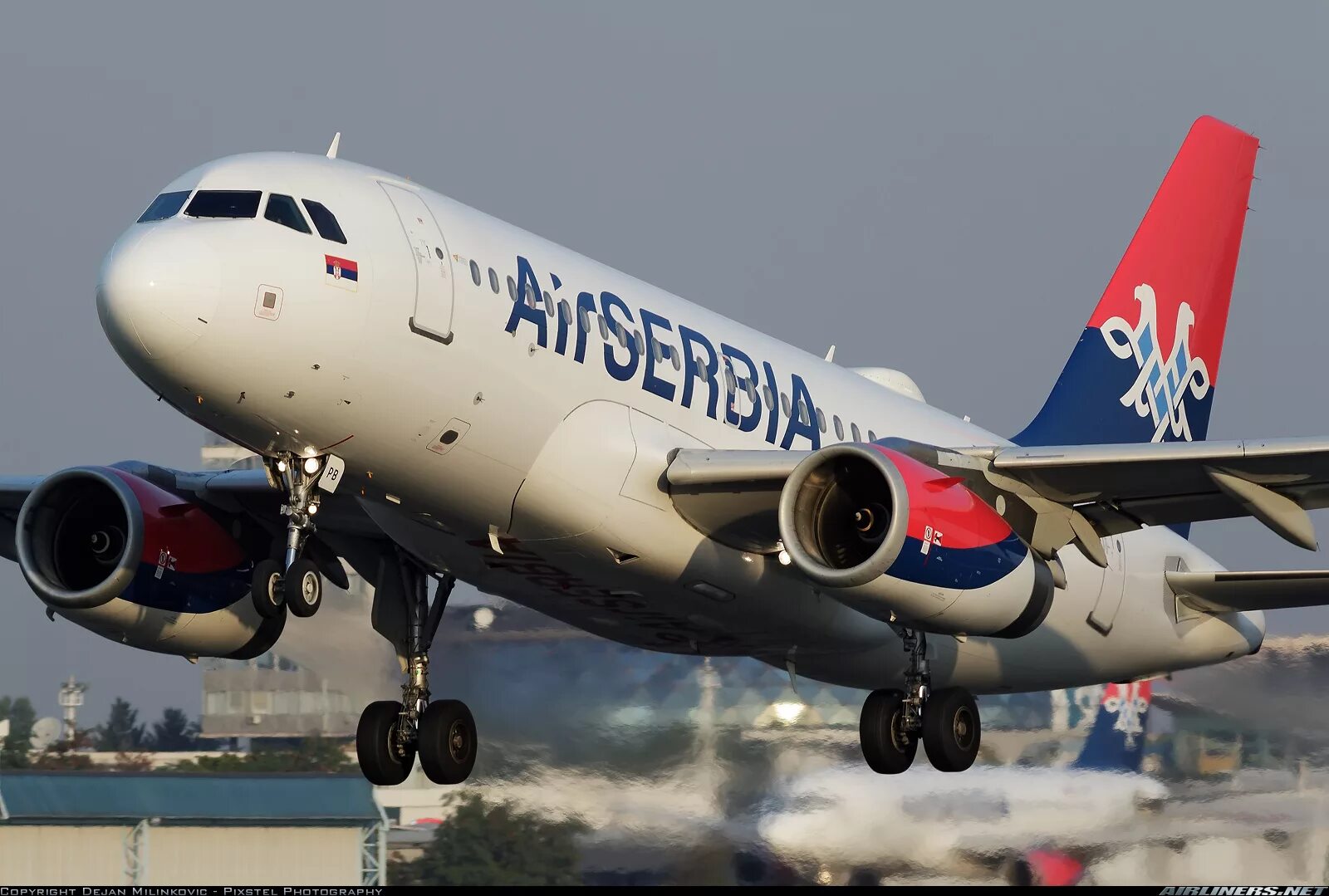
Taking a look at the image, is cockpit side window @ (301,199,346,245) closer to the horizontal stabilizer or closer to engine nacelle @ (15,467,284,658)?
engine nacelle @ (15,467,284,658)

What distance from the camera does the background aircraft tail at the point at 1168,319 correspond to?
27062 millimetres

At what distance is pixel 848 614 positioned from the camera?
73.4 feet

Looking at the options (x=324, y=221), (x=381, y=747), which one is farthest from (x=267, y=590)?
(x=381, y=747)

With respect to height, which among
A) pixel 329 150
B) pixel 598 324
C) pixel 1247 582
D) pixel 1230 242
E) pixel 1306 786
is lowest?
pixel 1306 786

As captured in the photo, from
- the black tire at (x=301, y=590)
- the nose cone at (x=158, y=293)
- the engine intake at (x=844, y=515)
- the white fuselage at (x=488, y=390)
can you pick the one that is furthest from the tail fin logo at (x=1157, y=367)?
the nose cone at (x=158, y=293)

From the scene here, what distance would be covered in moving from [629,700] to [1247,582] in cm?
811

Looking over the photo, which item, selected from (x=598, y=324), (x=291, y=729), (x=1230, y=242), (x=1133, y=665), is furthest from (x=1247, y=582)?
(x=291, y=729)

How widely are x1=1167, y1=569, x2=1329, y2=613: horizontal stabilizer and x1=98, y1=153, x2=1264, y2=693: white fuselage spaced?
2504mm

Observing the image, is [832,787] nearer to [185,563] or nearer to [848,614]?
[848,614]

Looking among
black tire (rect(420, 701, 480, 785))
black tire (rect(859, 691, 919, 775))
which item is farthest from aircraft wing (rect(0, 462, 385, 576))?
black tire (rect(859, 691, 919, 775))

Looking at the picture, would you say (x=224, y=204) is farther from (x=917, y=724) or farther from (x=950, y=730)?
(x=950, y=730)

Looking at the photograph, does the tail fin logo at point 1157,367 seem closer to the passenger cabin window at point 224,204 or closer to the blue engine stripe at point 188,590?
the blue engine stripe at point 188,590

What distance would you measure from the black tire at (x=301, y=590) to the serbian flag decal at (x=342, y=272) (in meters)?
2.50

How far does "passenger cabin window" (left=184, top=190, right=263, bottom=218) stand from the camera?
678 inches
